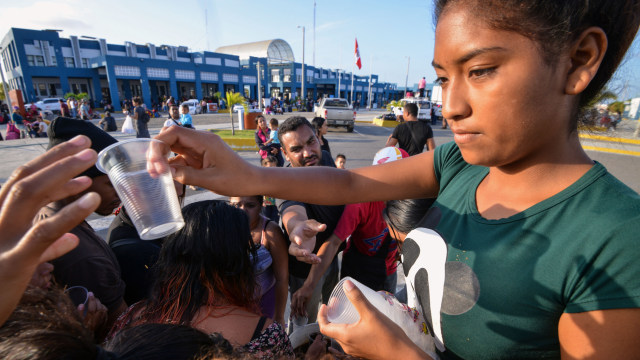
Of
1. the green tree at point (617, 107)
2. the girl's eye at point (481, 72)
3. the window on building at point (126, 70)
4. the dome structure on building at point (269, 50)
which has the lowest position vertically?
the green tree at point (617, 107)

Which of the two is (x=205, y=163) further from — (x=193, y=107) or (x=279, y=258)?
(x=193, y=107)

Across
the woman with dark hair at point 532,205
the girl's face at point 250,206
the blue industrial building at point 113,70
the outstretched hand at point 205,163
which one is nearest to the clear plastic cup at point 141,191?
the outstretched hand at point 205,163

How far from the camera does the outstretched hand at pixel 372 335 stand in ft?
2.69

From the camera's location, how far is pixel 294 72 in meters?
47.3

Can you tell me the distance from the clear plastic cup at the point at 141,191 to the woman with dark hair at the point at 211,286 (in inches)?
16.9

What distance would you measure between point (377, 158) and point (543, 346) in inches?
103

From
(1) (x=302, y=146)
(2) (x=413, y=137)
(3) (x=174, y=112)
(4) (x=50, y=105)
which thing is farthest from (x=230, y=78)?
(1) (x=302, y=146)

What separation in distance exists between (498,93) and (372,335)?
2.38ft

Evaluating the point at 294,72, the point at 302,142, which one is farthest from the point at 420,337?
the point at 294,72

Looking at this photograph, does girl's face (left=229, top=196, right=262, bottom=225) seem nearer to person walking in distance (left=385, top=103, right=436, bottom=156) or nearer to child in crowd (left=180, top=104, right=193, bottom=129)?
person walking in distance (left=385, top=103, right=436, bottom=156)

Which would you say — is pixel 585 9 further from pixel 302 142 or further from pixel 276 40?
pixel 276 40

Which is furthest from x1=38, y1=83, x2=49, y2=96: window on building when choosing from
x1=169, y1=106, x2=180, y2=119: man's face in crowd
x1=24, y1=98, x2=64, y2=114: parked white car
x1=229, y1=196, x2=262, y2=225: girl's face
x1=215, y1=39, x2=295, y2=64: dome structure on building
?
x1=229, y1=196, x2=262, y2=225: girl's face

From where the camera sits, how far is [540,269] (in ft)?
2.66

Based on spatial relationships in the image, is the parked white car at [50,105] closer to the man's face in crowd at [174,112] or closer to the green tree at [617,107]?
the man's face in crowd at [174,112]
